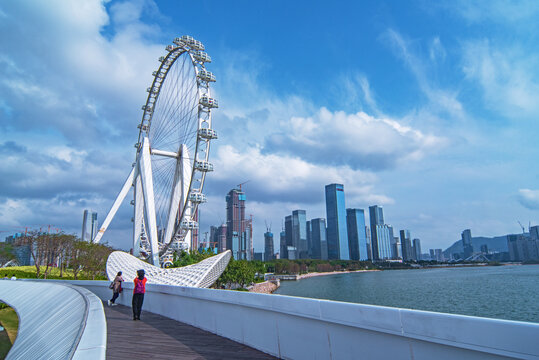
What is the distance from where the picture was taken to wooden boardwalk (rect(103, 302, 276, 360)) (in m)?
6.24

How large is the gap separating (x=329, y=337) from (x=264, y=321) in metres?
1.65

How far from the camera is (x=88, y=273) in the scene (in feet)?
169

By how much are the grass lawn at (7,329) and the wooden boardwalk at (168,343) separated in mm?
11572

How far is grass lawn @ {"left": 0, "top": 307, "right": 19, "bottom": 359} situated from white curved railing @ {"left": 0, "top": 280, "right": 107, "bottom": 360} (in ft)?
7.58

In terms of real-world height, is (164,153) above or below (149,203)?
above

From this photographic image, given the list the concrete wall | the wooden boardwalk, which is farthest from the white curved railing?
the concrete wall

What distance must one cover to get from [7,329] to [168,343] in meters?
19.9

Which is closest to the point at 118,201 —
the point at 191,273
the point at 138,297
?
the point at 191,273

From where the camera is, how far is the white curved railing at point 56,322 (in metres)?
4.57

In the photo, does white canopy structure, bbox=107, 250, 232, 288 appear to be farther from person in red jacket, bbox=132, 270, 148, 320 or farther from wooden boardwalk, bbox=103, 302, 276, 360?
wooden boardwalk, bbox=103, 302, 276, 360

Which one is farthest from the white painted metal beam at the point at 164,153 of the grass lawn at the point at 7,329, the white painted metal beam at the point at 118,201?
the grass lawn at the point at 7,329

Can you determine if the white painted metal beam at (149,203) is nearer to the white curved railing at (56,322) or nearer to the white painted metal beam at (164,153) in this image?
the white painted metal beam at (164,153)

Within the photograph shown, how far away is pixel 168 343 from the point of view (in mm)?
7254

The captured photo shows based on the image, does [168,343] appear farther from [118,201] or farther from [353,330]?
[118,201]
